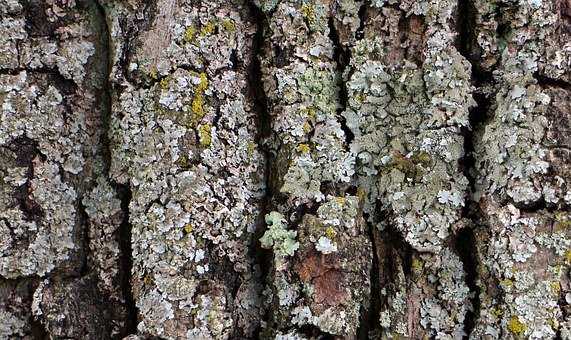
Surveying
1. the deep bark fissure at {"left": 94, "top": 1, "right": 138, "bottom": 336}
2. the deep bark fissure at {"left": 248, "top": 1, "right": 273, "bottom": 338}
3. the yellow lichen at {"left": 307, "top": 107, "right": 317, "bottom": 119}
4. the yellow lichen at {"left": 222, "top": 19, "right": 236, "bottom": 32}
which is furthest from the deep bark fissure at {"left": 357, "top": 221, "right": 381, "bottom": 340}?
the yellow lichen at {"left": 222, "top": 19, "right": 236, "bottom": 32}

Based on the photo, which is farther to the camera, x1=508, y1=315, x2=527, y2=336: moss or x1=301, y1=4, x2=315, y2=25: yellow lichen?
x1=301, y1=4, x2=315, y2=25: yellow lichen

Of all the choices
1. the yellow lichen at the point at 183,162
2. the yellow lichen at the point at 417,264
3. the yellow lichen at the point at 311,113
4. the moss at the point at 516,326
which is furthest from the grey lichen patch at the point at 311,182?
the moss at the point at 516,326

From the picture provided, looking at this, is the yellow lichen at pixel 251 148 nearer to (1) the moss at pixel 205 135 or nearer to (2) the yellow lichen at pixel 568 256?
(1) the moss at pixel 205 135

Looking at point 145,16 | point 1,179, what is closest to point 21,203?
point 1,179

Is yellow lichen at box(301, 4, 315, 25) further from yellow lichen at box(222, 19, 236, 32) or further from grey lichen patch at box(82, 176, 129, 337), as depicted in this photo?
grey lichen patch at box(82, 176, 129, 337)

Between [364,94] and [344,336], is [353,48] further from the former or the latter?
[344,336]

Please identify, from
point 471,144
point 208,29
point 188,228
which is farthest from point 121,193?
point 471,144

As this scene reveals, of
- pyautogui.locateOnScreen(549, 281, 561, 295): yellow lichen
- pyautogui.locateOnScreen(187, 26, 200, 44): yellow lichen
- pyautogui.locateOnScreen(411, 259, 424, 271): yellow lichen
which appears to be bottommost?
pyautogui.locateOnScreen(549, 281, 561, 295): yellow lichen
